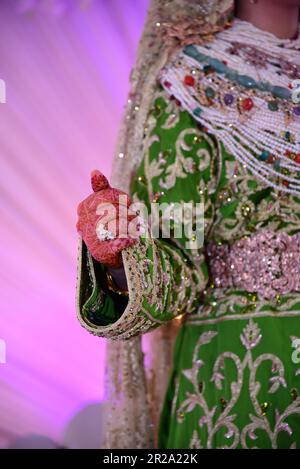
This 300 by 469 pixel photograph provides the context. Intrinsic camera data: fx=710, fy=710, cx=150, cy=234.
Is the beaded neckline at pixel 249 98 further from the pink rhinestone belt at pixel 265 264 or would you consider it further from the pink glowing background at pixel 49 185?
the pink glowing background at pixel 49 185

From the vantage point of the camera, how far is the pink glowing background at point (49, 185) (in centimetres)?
154

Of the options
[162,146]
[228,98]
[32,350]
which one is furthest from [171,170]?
[32,350]

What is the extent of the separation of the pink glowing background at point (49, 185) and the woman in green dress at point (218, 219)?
0.28m

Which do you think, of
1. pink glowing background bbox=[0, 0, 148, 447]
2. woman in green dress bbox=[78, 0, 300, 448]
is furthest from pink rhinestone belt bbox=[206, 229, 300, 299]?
pink glowing background bbox=[0, 0, 148, 447]

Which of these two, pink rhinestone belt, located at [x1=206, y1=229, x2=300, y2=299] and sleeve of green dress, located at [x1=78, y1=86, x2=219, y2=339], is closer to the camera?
sleeve of green dress, located at [x1=78, y1=86, x2=219, y2=339]

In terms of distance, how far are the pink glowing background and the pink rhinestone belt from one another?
0.48 meters

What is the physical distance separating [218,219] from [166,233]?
11cm

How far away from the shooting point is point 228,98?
124 cm

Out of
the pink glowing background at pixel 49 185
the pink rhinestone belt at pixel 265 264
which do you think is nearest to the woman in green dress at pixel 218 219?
the pink rhinestone belt at pixel 265 264

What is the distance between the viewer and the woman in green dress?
118 cm

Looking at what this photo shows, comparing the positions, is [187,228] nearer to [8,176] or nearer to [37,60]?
[8,176]

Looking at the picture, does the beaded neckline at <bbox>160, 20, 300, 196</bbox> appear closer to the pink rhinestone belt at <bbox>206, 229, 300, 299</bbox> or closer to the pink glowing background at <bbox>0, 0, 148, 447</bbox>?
the pink rhinestone belt at <bbox>206, 229, 300, 299</bbox>

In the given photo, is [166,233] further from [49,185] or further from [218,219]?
[49,185]

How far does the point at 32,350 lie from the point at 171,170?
→ 22.3 inches
